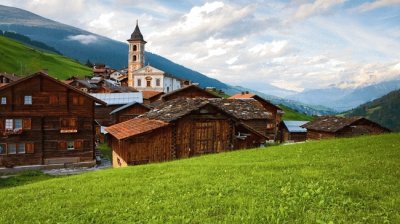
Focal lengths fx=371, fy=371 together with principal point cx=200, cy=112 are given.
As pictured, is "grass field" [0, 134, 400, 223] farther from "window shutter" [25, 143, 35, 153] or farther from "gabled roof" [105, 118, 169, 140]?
"window shutter" [25, 143, 35, 153]

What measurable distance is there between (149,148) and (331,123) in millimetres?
41006

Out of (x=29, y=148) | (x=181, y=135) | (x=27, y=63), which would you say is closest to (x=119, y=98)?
(x=29, y=148)

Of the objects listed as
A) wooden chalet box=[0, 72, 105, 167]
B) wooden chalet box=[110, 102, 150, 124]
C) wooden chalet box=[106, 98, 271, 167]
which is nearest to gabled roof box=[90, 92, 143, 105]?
wooden chalet box=[110, 102, 150, 124]

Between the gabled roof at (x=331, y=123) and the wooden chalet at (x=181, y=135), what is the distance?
2809 cm

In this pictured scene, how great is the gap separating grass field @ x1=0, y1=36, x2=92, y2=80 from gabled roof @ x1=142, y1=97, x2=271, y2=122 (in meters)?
107

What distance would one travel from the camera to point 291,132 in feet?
274

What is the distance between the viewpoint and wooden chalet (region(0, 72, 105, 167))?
135 feet

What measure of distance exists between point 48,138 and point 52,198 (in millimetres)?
30733

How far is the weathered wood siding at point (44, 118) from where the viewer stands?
4122 cm

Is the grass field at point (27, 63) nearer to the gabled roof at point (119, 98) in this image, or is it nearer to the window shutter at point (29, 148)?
the gabled roof at point (119, 98)

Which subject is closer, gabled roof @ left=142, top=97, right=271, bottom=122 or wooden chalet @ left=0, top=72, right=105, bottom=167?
gabled roof @ left=142, top=97, right=271, bottom=122

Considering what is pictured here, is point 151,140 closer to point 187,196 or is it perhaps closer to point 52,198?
point 52,198

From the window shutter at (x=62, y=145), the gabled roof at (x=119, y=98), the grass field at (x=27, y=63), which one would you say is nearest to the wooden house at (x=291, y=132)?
the gabled roof at (x=119, y=98)

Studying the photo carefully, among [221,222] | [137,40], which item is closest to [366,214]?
[221,222]
